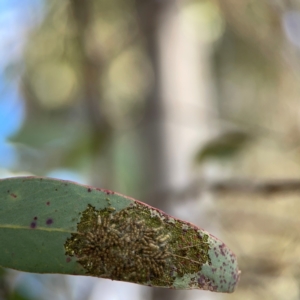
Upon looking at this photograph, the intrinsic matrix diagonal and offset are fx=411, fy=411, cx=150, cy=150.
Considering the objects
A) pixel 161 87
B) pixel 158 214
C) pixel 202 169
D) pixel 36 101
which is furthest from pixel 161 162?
pixel 36 101

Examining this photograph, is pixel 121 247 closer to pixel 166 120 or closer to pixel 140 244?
pixel 140 244

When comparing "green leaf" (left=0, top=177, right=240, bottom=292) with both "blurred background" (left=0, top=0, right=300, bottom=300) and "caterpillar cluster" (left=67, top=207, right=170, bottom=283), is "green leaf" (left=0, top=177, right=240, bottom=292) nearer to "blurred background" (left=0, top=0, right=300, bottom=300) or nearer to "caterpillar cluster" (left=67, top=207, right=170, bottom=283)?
"caterpillar cluster" (left=67, top=207, right=170, bottom=283)

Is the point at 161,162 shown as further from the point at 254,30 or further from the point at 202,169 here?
the point at 254,30

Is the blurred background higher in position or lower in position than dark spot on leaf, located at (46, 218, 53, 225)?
higher

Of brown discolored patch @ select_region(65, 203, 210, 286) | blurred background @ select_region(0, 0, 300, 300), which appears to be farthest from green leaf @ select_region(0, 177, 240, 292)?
blurred background @ select_region(0, 0, 300, 300)

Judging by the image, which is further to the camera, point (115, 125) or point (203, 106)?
point (115, 125)

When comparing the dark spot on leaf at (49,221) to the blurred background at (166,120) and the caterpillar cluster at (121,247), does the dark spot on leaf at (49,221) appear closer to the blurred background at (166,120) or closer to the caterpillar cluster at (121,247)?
the caterpillar cluster at (121,247)

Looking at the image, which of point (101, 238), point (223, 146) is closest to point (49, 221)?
point (101, 238)
